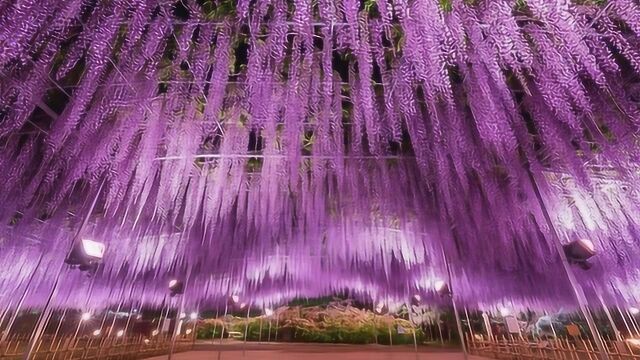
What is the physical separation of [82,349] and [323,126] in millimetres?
5618

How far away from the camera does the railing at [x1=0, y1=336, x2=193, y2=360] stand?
220 inches

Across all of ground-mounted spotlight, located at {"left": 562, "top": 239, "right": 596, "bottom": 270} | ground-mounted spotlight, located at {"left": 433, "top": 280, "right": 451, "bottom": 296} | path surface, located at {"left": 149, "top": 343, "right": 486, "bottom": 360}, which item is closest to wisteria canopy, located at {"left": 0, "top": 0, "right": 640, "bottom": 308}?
ground-mounted spotlight, located at {"left": 562, "top": 239, "right": 596, "bottom": 270}

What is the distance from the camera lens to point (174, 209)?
256 inches

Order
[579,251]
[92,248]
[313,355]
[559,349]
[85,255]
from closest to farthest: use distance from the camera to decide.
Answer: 1. [579,251]
2. [85,255]
3. [92,248]
4. [559,349]
5. [313,355]

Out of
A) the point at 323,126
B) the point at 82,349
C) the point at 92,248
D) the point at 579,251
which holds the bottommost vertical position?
the point at 82,349

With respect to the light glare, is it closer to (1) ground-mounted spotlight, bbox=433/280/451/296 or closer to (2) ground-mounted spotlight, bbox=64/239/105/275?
(2) ground-mounted spotlight, bbox=64/239/105/275

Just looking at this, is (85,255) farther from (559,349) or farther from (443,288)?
(559,349)

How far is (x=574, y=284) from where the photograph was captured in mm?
3555

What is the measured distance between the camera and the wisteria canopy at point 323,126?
111 inches

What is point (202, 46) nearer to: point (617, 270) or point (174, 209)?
point (174, 209)

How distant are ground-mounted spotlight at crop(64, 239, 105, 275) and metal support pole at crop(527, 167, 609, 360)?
5.07 metres

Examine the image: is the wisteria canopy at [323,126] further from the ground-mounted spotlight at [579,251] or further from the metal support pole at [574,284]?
the ground-mounted spotlight at [579,251]

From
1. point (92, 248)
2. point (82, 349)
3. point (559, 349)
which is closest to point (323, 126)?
point (92, 248)

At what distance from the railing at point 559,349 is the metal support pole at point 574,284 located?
250 cm
